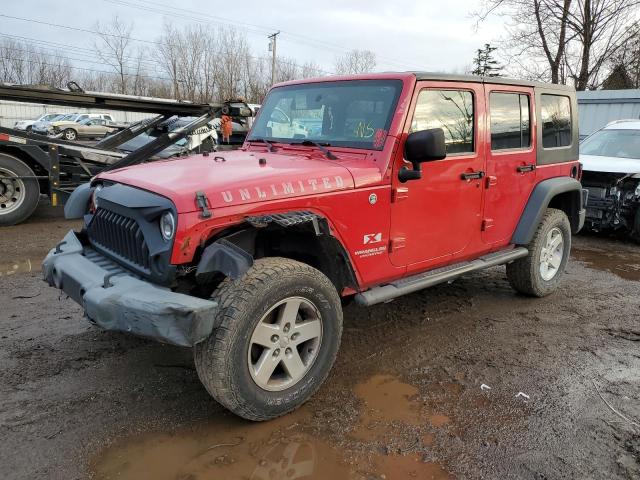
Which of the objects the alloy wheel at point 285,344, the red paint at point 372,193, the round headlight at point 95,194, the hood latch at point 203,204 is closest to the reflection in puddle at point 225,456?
the alloy wheel at point 285,344

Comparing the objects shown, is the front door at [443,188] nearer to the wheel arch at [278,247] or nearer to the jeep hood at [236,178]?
the wheel arch at [278,247]

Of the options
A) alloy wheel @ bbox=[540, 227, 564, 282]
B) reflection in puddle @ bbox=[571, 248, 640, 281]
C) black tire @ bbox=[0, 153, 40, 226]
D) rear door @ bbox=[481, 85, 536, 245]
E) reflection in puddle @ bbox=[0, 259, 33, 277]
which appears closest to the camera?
rear door @ bbox=[481, 85, 536, 245]

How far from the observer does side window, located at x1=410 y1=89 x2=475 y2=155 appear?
3.65 metres

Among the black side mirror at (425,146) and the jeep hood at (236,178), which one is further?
the black side mirror at (425,146)

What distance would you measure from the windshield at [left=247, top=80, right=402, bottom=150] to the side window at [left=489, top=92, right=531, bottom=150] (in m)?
1.15

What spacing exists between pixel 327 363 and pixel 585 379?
75.9 inches

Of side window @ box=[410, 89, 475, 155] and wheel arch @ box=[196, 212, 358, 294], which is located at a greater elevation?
side window @ box=[410, 89, 475, 155]

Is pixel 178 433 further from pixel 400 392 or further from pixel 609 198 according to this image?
pixel 609 198

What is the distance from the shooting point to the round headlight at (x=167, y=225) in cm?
265

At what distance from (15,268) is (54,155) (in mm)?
2785

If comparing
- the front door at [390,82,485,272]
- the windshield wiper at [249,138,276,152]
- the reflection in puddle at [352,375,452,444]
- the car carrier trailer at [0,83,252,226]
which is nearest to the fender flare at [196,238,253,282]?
the reflection in puddle at [352,375,452,444]

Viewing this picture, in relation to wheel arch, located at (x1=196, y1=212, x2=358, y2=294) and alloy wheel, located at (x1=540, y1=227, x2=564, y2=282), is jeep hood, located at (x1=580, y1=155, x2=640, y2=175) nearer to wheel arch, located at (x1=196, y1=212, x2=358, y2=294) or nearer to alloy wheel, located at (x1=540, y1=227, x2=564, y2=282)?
alloy wheel, located at (x1=540, y1=227, x2=564, y2=282)

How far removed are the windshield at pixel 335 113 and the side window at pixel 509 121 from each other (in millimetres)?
1152

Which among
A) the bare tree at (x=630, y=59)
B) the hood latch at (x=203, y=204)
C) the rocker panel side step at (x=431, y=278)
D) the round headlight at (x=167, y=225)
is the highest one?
the bare tree at (x=630, y=59)
